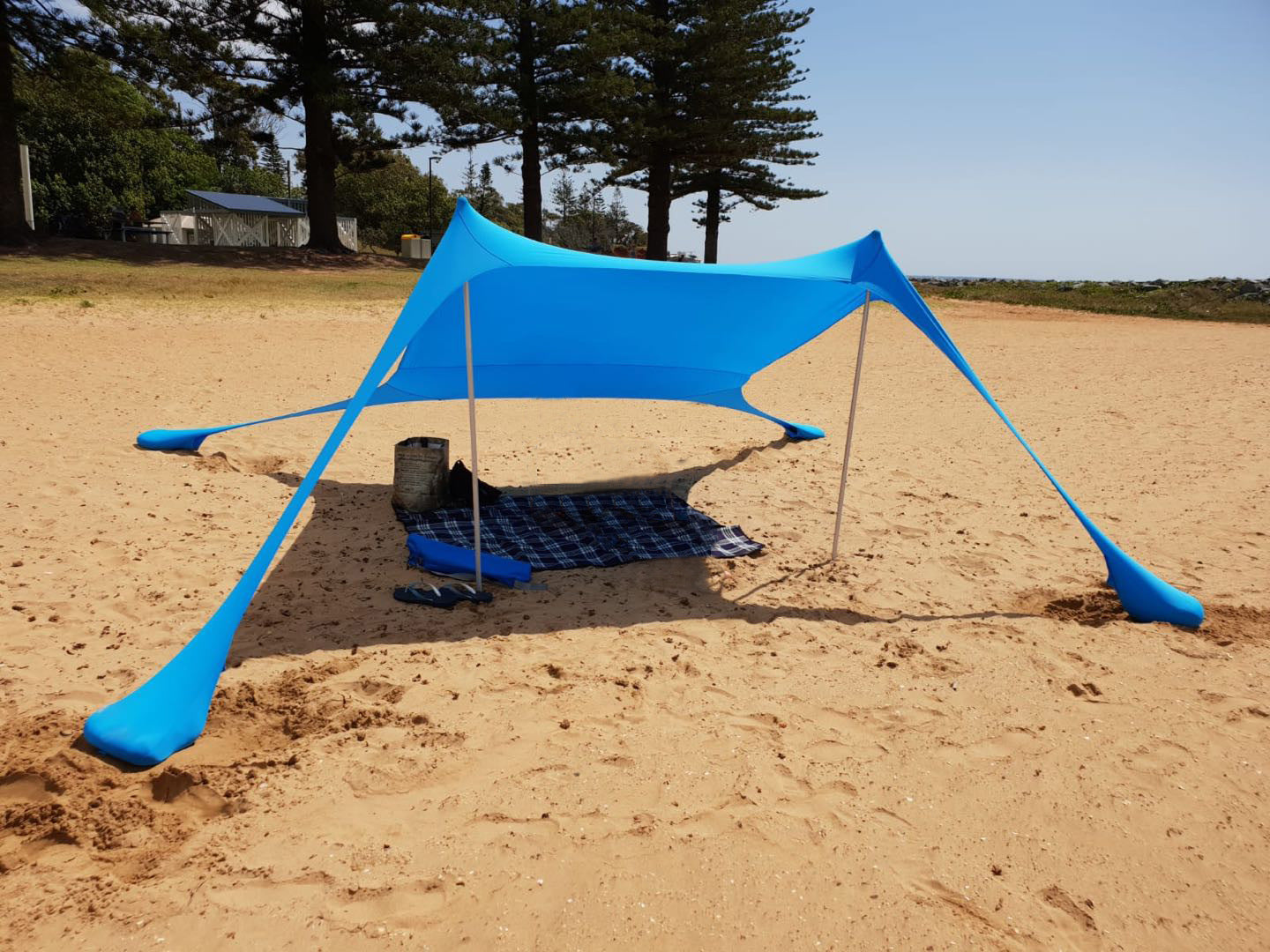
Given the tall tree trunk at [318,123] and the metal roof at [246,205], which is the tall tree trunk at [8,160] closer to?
the tall tree trunk at [318,123]

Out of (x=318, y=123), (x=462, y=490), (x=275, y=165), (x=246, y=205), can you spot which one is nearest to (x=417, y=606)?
(x=462, y=490)

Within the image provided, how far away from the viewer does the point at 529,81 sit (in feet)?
61.6

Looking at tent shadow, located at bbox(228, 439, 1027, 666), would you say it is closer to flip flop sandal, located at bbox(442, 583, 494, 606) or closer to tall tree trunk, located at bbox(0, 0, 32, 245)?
flip flop sandal, located at bbox(442, 583, 494, 606)

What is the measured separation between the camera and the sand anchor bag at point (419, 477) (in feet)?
15.2

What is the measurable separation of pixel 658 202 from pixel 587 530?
737 inches

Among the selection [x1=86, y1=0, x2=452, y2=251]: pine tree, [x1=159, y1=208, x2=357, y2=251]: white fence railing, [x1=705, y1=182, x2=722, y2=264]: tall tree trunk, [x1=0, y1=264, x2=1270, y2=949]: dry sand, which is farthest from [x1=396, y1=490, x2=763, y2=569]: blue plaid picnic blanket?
[x1=159, y1=208, x2=357, y2=251]: white fence railing

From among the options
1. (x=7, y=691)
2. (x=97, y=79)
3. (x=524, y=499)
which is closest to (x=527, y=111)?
(x=97, y=79)

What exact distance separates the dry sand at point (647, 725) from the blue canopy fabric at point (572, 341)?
184 millimetres

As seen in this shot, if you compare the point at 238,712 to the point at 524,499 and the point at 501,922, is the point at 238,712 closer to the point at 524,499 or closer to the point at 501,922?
the point at 501,922

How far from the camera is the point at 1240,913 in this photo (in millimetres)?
2059

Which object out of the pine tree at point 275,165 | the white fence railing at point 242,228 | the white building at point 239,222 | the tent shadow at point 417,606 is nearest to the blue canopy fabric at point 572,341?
the tent shadow at point 417,606

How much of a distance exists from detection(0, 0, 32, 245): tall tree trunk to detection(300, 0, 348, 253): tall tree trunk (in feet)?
16.0

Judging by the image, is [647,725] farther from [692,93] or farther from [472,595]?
[692,93]

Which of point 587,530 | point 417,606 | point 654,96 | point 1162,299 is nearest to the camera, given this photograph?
point 417,606
